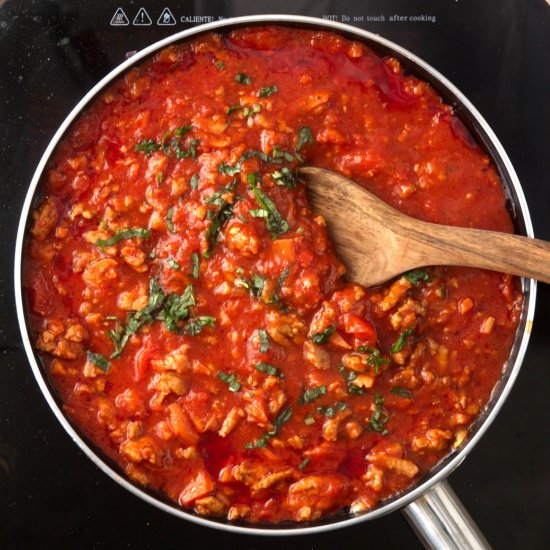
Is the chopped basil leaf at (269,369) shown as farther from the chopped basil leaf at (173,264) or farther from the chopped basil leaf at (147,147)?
the chopped basil leaf at (147,147)

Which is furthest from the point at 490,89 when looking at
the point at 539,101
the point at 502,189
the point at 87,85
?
the point at 87,85

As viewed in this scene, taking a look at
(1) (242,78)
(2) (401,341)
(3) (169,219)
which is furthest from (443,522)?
(1) (242,78)

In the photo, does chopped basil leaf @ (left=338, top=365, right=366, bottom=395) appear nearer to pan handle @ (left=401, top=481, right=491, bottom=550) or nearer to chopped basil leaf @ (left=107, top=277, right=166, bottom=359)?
pan handle @ (left=401, top=481, right=491, bottom=550)

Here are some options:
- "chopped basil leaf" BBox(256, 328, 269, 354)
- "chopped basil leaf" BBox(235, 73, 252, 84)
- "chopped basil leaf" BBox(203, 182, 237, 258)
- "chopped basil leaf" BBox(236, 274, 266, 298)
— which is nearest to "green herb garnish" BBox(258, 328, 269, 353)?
"chopped basil leaf" BBox(256, 328, 269, 354)

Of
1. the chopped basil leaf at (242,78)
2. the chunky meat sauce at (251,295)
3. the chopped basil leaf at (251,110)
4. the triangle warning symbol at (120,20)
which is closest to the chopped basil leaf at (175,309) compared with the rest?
the chunky meat sauce at (251,295)

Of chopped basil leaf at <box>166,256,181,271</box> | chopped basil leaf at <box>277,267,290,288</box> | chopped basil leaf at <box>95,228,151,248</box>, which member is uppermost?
chopped basil leaf at <box>95,228,151,248</box>
